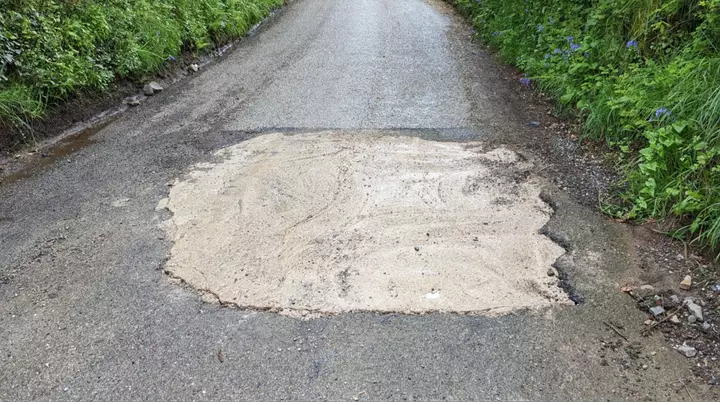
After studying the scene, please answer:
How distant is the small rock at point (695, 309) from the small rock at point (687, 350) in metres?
0.23

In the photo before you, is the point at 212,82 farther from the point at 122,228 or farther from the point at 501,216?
the point at 501,216

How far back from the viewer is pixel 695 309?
7.94ft

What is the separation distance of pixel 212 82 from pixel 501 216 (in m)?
4.51

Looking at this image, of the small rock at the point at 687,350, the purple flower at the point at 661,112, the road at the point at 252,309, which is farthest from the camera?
the purple flower at the point at 661,112

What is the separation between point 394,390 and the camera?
2.04 meters

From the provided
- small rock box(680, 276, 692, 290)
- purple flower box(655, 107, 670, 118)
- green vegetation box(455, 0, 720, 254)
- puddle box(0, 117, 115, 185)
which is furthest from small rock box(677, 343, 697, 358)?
Answer: puddle box(0, 117, 115, 185)

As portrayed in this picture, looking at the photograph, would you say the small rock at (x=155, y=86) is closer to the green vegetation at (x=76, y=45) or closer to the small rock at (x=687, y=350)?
the green vegetation at (x=76, y=45)

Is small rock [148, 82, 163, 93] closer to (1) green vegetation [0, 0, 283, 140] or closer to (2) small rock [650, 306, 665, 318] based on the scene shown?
(1) green vegetation [0, 0, 283, 140]

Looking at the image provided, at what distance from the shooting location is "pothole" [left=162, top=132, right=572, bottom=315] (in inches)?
102

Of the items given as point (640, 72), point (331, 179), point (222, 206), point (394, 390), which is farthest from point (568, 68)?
point (394, 390)

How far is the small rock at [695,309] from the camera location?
7.84 feet

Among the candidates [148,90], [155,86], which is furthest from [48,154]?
[155,86]

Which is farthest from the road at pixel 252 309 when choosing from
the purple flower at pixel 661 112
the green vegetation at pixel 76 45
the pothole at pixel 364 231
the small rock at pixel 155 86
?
the small rock at pixel 155 86

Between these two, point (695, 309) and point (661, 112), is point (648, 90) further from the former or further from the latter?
point (695, 309)
